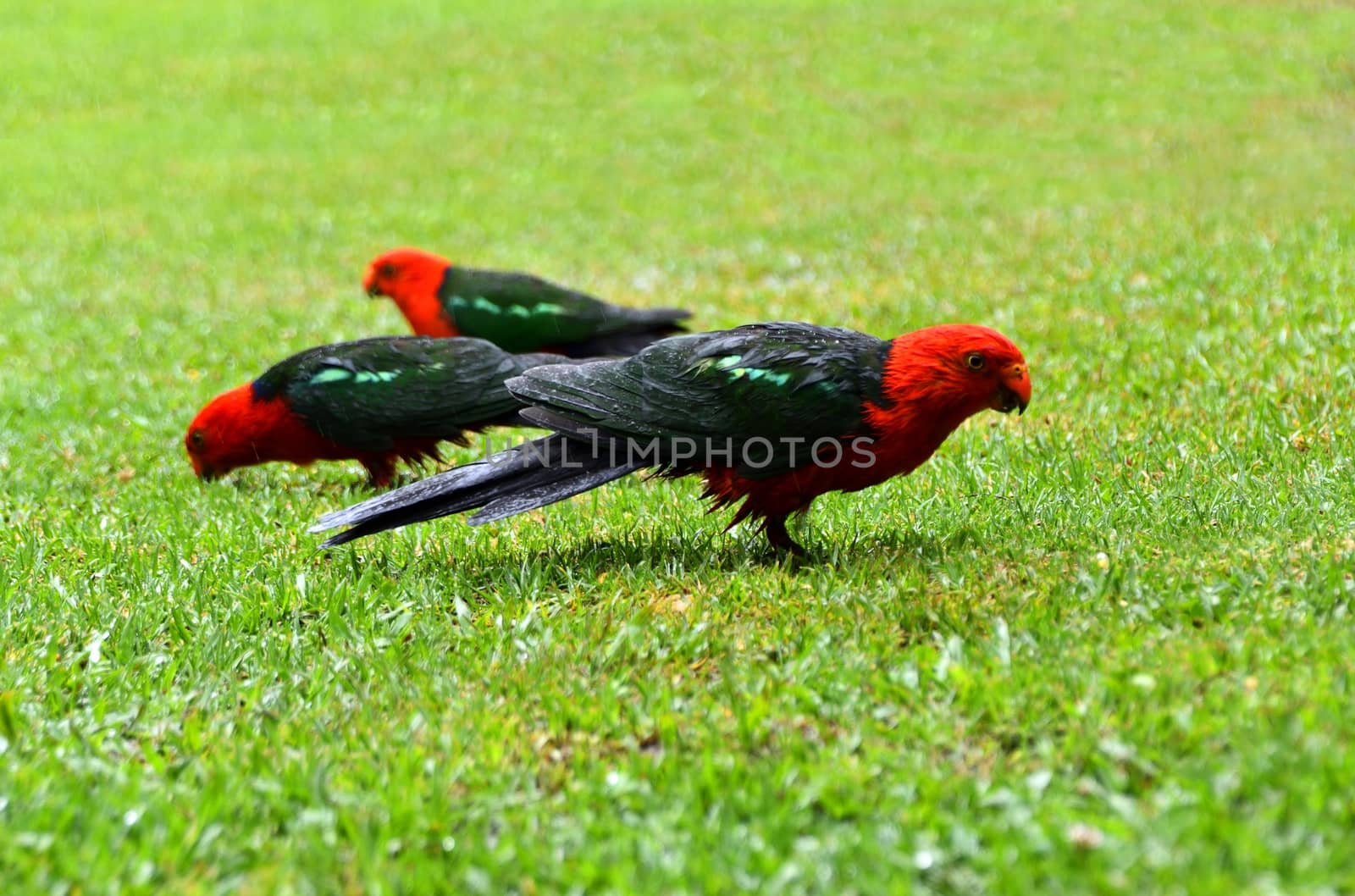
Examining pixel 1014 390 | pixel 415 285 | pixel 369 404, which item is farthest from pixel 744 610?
pixel 415 285

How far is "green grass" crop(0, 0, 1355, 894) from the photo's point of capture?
3293 millimetres

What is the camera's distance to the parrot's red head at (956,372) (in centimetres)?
488

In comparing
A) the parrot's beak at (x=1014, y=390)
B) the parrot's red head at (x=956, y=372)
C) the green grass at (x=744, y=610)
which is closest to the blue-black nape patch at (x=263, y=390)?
the green grass at (x=744, y=610)

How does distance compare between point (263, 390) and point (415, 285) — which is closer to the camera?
point (263, 390)

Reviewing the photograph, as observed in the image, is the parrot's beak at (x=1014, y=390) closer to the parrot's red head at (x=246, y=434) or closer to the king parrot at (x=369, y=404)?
the king parrot at (x=369, y=404)

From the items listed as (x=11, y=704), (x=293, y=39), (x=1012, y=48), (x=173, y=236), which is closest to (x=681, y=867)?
(x=11, y=704)

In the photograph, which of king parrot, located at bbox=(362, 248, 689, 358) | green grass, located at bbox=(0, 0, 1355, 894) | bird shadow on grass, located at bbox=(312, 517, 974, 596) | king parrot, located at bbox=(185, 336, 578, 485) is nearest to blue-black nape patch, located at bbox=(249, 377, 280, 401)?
king parrot, located at bbox=(185, 336, 578, 485)

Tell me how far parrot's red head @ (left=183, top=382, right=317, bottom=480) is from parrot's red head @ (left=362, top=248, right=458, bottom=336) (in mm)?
1859

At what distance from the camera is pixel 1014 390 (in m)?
4.92

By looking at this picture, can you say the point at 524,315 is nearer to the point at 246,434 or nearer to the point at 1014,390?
the point at 246,434

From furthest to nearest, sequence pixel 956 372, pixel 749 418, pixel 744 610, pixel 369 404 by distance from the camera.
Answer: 1. pixel 369 404
2. pixel 749 418
3. pixel 956 372
4. pixel 744 610

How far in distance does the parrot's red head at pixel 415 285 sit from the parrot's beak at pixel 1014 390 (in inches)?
189

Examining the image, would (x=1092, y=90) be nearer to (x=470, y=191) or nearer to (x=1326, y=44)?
(x=1326, y=44)

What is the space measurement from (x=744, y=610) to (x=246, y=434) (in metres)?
3.59
